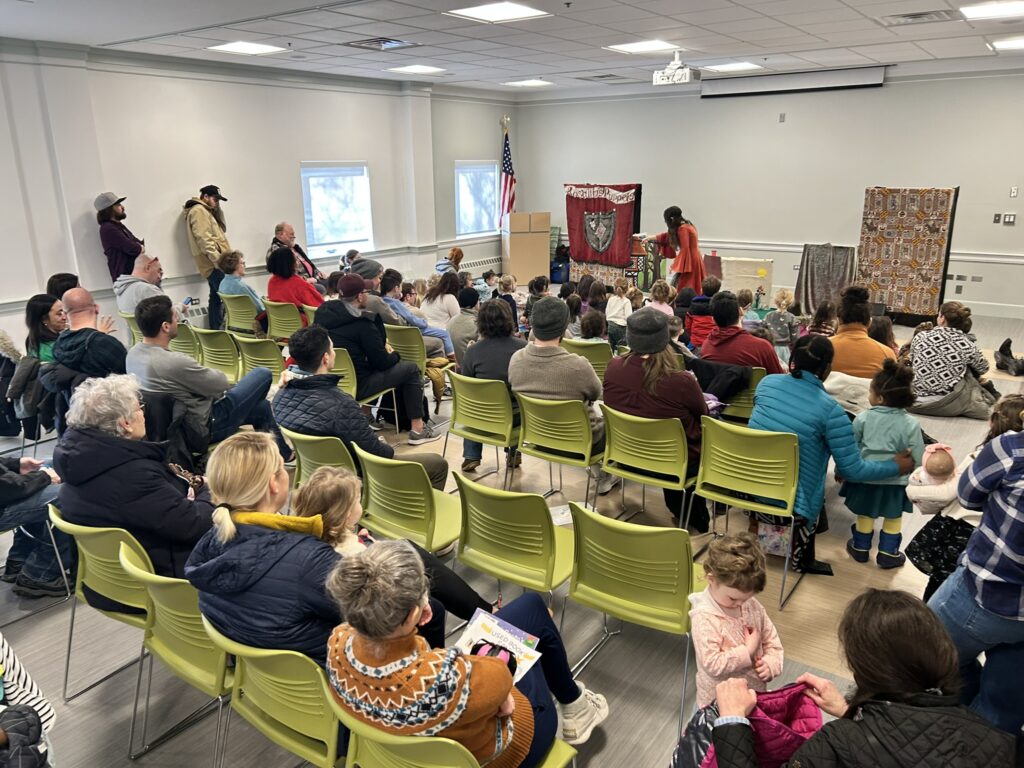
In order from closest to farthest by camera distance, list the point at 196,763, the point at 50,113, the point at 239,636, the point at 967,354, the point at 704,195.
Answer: the point at 239,636
the point at 196,763
the point at 967,354
the point at 50,113
the point at 704,195

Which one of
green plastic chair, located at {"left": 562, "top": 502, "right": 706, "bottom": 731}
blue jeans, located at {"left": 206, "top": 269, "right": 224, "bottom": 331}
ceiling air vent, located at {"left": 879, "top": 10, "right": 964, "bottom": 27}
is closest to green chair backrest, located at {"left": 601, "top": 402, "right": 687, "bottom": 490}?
green plastic chair, located at {"left": 562, "top": 502, "right": 706, "bottom": 731}

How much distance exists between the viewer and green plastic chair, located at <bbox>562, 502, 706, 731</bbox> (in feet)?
7.99

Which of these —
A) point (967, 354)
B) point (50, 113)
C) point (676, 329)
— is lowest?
point (967, 354)

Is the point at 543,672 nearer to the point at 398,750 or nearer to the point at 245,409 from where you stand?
the point at 398,750

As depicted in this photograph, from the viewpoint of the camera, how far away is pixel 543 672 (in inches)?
88.4

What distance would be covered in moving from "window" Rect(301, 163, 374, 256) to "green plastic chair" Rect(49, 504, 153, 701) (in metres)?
8.17

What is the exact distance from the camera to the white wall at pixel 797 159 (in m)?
9.53

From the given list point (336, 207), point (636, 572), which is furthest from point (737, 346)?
point (336, 207)

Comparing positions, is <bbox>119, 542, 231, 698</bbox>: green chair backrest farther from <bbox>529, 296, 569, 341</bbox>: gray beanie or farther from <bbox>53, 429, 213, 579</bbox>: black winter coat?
<bbox>529, 296, 569, 341</bbox>: gray beanie

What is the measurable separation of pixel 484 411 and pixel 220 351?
2.58 m

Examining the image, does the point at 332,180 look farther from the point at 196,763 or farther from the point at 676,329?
the point at 196,763

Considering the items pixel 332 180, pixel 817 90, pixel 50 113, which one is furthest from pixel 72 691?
pixel 817 90

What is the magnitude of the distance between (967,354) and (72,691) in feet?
21.2

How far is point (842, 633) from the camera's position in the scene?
1470 mm
